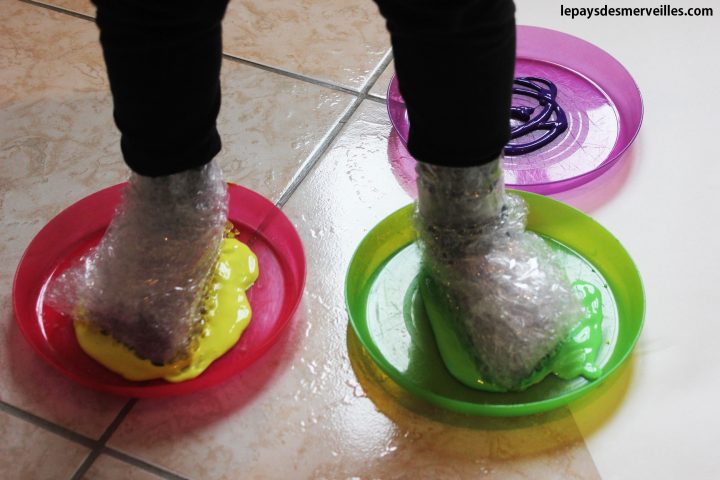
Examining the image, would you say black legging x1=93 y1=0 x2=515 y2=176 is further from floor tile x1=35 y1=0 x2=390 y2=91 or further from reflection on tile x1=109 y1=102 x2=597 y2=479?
floor tile x1=35 y1=0 x2=390 y2=91

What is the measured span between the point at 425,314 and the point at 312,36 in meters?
0.51

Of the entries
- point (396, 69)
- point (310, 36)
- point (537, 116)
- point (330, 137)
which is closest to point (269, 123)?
point (330, 137)

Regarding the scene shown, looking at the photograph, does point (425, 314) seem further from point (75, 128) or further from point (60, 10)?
point (60, 10)

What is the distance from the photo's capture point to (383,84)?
1.03 meters

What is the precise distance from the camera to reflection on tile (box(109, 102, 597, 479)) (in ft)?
2.17

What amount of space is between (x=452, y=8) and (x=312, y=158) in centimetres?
45

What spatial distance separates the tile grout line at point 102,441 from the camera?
67 cm

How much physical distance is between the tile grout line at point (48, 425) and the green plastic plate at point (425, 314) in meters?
0.25

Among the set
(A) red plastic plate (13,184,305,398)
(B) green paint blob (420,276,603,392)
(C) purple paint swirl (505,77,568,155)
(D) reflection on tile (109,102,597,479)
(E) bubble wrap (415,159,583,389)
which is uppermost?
(E) bubble wrap (415,159,583,389)

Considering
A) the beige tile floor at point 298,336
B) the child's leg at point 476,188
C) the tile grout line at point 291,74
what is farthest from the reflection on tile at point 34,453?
the tile grout line at point 291,74

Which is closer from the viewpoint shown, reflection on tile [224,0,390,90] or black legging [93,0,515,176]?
black legging [93,0,515,176]

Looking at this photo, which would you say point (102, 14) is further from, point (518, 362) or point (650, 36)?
point (650, 36)

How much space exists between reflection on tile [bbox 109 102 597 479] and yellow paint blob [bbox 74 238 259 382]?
3 cm

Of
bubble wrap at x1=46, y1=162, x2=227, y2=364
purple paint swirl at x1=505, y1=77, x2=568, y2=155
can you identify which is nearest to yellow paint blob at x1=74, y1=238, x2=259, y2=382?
bubble wrap at x1=46, y1=162, x2=227, y2=364
